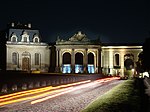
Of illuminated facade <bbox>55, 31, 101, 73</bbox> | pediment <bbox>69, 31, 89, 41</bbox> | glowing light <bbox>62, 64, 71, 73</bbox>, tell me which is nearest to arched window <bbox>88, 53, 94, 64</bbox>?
illuminated facade <bbox>55, 31, 101, 73</bbox>

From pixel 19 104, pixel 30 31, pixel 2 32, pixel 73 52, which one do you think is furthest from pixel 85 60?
pixel 19 104

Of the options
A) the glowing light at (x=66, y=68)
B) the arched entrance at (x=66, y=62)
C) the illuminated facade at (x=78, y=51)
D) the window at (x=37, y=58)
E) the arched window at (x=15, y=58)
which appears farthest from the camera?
the arched entrance at (x=66, y=62)

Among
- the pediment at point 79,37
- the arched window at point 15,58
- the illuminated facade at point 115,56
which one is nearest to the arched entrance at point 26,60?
the arched window at point 15,58

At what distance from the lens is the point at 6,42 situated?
308 feet

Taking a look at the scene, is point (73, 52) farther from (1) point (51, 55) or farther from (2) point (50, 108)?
(2) point (50, 108)

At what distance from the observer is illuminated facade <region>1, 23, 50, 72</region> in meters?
93.9

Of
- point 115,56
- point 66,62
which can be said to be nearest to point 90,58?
point 66,62

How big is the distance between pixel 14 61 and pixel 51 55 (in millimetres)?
11451

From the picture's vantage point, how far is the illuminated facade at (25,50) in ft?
308

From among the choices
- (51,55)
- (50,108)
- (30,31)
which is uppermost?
(30,31)

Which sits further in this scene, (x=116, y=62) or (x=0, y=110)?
(x=116, y=62)

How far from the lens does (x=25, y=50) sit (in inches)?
3755

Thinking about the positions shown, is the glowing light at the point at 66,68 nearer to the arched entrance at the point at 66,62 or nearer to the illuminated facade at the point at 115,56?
the arched entrance at the point at 66,62

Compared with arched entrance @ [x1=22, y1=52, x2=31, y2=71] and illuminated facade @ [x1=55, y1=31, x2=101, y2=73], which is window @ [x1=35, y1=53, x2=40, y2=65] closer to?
arched entrance @ [x1=22, y1=52, x2=31, y2=71]
